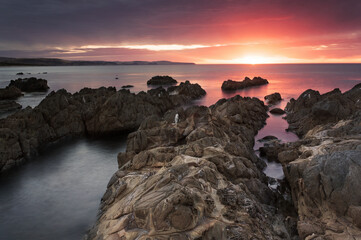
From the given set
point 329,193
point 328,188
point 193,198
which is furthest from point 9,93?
point 329,193

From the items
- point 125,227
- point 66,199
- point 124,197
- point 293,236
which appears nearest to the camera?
point 125,227

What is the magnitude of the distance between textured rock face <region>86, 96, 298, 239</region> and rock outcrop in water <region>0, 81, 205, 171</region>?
17455 millimetres

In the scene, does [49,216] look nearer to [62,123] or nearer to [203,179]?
[203,179]

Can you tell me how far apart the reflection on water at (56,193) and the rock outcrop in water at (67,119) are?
1.99 meters

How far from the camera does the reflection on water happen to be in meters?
19.5

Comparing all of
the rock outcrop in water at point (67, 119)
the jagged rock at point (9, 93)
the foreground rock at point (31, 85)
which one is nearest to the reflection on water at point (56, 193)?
the rock outcrop in water at point (67, 119)

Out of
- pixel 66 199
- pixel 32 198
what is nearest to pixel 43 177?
pixel 32 198

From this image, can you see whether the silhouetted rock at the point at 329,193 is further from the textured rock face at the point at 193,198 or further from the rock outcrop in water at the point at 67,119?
the rock outcrop in water at the point at 67,119

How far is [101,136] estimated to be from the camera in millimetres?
43312

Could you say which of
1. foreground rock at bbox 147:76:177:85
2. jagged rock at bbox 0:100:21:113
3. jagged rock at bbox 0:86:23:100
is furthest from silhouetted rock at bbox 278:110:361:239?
foreground rock at bbox 147:76:177:85

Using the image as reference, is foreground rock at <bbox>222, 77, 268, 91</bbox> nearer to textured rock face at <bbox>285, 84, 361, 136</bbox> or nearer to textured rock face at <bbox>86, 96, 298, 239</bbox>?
textured rock face at <bbox>285, 84, 361, 136</bbox>

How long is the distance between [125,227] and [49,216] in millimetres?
12124

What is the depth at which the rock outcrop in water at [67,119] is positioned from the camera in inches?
1215

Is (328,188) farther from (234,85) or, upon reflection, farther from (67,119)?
(234,85)
